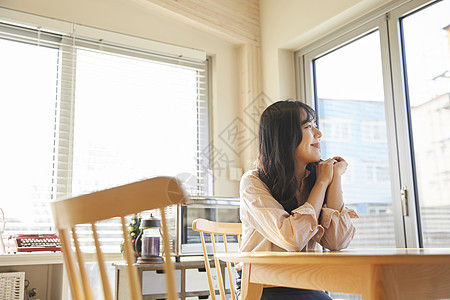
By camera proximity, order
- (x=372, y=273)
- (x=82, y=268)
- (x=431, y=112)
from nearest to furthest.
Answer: (x=82, y=268) → (x=372, y=273) → (x=431, y=112)

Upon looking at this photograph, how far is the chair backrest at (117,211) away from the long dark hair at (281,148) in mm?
1050

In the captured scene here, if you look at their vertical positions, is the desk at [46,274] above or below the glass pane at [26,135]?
below

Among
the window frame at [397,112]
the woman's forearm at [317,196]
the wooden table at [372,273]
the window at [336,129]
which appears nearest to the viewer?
the wooden table at [372,273]

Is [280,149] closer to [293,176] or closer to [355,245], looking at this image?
[293,176]

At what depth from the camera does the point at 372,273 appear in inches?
36.8

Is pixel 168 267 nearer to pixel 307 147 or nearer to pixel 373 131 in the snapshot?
pixel 307 147

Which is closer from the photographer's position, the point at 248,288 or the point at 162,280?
the point at 248,288

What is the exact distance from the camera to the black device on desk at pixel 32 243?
8.76 feet

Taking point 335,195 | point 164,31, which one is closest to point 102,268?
point 335,195

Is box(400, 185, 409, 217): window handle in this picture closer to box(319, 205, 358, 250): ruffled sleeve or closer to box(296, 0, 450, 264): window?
box(296, 0, 450, 264): window

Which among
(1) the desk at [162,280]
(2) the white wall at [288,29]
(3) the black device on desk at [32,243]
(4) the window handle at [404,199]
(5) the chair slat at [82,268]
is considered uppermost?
(2) the white wall at [288,29]

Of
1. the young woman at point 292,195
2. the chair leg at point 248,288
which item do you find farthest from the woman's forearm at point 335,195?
the chair leg at point 248,288

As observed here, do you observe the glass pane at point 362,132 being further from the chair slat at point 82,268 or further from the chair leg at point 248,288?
the chair slat at point 82,268

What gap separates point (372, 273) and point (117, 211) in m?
0.52
